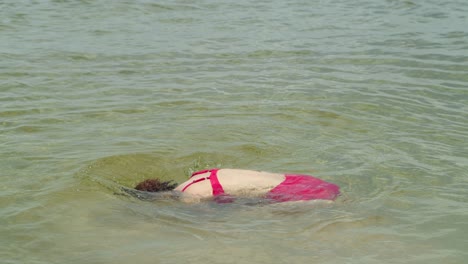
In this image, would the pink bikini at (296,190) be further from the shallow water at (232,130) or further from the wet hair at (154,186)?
the wet hair at (154,186)

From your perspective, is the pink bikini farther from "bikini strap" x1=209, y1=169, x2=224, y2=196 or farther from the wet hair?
the wet hair

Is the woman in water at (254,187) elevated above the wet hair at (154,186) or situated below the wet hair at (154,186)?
above

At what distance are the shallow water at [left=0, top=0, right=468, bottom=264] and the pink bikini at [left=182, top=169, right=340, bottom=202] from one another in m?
0.09

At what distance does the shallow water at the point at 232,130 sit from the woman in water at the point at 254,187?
9 centimetres

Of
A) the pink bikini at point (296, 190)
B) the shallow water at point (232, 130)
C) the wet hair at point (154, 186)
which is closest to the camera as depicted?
the shallow water at point (232, 130)

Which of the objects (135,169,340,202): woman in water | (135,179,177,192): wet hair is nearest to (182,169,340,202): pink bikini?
(135,169,340,202): woman in water

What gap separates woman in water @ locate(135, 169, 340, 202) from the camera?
17.9ft

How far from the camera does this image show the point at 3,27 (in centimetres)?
1297

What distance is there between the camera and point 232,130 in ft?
25.7

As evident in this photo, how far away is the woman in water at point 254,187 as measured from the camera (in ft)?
17.9

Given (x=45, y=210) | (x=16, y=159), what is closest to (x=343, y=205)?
(x=45, y=210)

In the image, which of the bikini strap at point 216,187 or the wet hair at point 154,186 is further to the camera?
the wet hair at point 154,186

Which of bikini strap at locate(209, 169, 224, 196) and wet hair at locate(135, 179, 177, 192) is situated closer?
bikini strap at locate(209, 169, 224, 196)

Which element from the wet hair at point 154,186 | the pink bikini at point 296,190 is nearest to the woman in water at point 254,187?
the pink bikini at point 296,190
